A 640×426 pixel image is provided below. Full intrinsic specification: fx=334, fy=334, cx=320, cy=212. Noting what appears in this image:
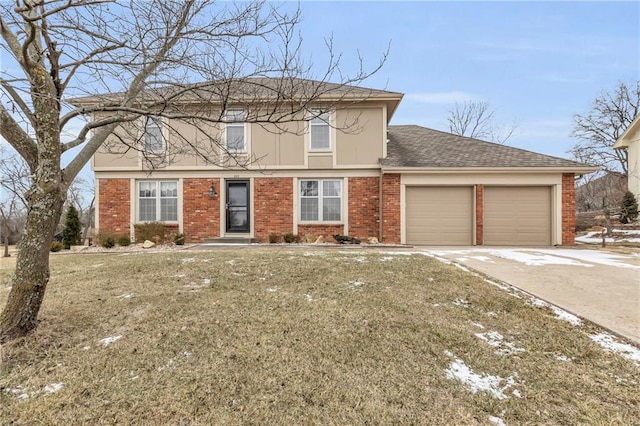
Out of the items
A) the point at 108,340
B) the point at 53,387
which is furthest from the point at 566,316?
the point at 53,387

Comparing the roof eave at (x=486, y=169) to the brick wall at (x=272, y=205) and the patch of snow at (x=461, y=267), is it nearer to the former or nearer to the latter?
the brick wall at (x=272, y=205)

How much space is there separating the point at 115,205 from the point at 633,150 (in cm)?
2561

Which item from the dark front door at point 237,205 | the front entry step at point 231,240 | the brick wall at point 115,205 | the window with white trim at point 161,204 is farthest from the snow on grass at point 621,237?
the brick wall at point 115,205

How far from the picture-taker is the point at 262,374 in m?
2.64

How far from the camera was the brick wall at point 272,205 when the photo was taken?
1177 centimetres

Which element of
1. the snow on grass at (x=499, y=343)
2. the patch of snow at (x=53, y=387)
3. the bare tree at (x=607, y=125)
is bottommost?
the patch of snow at (x=53, y=387)

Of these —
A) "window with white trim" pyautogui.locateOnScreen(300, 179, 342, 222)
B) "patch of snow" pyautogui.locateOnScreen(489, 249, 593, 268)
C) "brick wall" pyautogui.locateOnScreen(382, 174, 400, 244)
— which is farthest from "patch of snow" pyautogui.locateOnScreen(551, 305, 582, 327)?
"window with white trim" pyautogui.locateOnScreen(300, 179, 342, 222)

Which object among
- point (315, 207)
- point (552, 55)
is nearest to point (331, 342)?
point (315, 207)

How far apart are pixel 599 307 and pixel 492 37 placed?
1391cm

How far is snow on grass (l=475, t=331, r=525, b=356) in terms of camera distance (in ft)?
9.88

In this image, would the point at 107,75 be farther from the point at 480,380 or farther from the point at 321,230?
the point at 321,230

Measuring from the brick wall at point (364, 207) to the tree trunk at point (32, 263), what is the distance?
30.0 feet

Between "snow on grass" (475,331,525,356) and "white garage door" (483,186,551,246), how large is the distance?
8.82 meters

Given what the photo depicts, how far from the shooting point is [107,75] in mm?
4262
